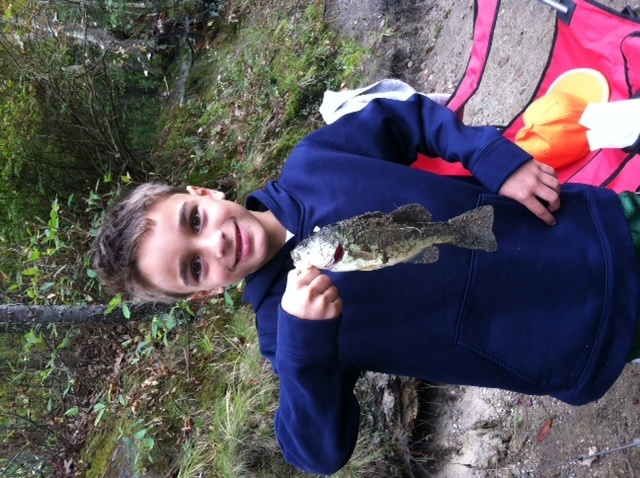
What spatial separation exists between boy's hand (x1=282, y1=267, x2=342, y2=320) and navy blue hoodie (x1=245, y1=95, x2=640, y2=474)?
38 mm

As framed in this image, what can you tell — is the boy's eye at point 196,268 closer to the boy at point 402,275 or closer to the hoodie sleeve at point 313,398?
the boy at point 402,275

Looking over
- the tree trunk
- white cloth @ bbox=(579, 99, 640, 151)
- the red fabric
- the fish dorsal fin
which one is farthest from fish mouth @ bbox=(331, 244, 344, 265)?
the tree trunk

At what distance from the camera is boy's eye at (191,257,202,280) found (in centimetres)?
229

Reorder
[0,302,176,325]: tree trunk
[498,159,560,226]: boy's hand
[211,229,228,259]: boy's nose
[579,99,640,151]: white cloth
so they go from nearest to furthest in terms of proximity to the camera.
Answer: [498,159,560,226]: boy's hand < [211,229,228,259]: boy's nose < [579,99,640,151]: white cloth < [0,302,176,325]: tree trunk

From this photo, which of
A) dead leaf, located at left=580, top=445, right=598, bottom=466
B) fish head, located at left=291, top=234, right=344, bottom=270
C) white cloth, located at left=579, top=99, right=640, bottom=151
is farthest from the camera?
dead leaf, located at left=580, top=445, right=598, bottom=466

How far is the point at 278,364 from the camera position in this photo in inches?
79.7

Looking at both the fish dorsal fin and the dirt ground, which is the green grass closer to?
the dirt ground

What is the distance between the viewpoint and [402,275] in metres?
2.09

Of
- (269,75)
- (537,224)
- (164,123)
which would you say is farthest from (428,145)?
A: (164,123)

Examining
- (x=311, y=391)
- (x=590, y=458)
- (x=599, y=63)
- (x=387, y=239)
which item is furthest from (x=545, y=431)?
Answer: (x=387, y=239)

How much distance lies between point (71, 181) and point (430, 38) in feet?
16.2

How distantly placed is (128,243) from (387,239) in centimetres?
127

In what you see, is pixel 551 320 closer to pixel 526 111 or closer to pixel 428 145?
pixel 428 145

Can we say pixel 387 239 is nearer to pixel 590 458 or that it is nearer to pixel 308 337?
pixel 308 337
